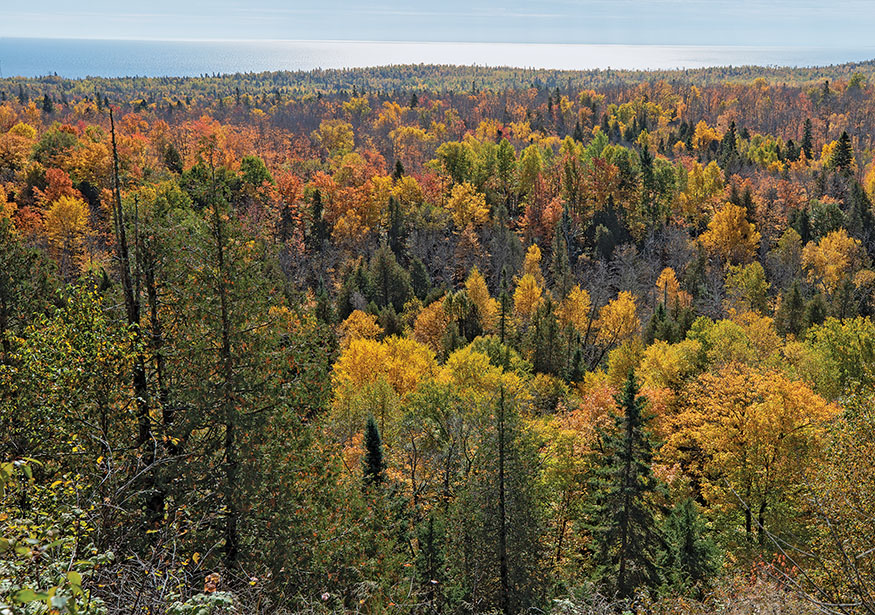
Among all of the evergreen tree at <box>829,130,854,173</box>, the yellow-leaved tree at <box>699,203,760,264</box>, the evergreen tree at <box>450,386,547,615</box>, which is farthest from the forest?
the evergreen tree at <box>829,130,854,173</box>

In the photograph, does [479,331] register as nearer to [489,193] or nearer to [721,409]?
[721,409]

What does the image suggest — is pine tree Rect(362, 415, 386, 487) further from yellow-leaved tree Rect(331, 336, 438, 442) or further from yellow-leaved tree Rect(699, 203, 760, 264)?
yellow-leaved tree Rect(699, 203, 760, 264)

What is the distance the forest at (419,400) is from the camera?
9570 millimetres

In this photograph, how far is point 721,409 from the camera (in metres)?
25.1

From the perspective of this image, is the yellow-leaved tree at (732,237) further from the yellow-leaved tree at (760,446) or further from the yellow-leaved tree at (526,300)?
the yellow-leaved tree at (760,446)

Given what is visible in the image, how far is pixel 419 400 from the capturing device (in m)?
31.7

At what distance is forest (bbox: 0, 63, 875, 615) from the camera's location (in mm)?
9570

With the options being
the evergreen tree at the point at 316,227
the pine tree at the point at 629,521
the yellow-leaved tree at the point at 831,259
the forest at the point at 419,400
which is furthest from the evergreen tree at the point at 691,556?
the evergreen tree at the point at 316,227

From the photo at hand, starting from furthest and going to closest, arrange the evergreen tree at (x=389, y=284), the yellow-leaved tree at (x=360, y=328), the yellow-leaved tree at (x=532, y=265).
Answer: the yellow-leaved tree at (x=532, y=265), the evergreen tree at (x=389, y=284), the yellow-leaved tree at (x=360, y=328)

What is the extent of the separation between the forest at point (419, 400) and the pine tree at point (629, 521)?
117 millimetres

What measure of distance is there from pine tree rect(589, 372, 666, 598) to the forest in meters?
0.12

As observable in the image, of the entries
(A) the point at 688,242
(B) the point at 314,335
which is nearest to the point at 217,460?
(B) the point at 314,335

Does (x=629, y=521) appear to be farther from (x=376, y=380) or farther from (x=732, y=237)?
(x=732, y=237)

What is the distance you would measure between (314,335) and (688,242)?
77.3 meters
